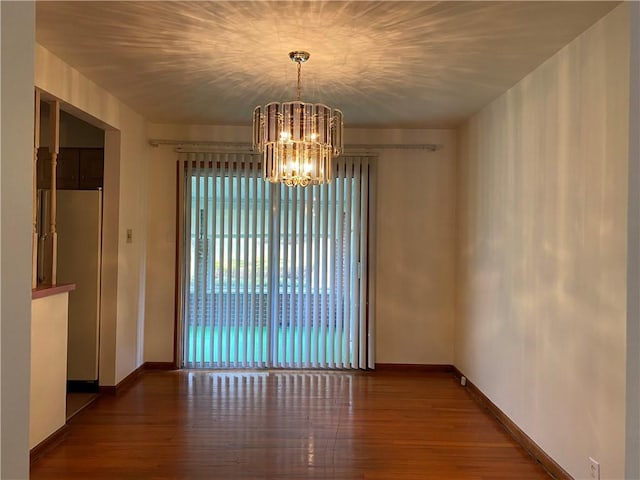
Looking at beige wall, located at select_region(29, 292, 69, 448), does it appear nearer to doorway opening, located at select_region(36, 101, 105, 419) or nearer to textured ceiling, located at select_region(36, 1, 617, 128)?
doorway opening, located at select_region(36, 101, 105, 419)

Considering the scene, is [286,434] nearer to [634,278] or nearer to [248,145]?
[634,278]

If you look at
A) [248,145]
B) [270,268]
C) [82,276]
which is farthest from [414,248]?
[82,276]

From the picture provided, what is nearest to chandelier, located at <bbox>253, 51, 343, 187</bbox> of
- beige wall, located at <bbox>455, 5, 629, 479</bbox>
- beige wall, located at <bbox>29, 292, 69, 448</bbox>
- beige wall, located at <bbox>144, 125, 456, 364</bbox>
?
beige wall, located at <bbox>455, 5, 629, 479</bbox>

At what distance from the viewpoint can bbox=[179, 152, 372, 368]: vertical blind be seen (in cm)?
468

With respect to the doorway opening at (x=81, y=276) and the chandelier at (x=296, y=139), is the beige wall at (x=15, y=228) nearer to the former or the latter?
the chandelier at (x=296, y=139)

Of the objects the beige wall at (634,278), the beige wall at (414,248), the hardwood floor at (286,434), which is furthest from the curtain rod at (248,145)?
the beige wall at (634,278)

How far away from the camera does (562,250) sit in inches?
103

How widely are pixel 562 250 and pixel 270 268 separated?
2.89m

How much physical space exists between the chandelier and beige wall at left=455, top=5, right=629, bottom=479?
55.6 inches

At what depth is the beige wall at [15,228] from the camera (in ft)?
2.60

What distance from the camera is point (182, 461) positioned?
2.79m

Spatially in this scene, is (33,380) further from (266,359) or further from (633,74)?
(633,74)

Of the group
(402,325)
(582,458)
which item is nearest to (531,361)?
(582,458)

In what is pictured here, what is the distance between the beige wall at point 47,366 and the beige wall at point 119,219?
805mm
